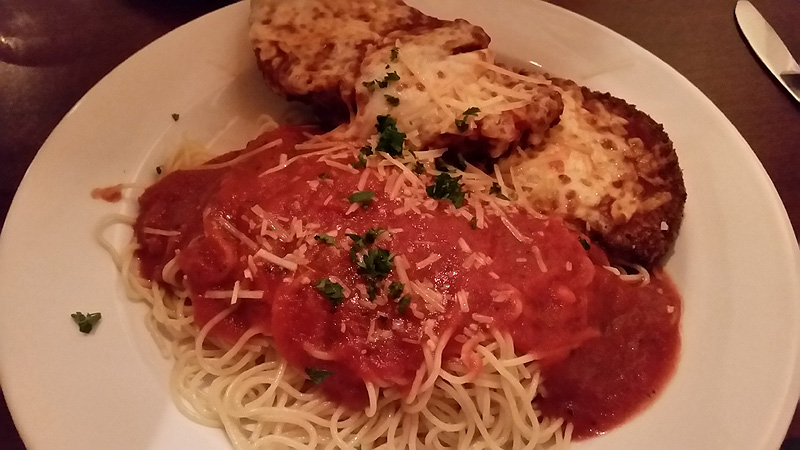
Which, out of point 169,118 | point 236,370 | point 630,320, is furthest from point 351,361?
point 169,118

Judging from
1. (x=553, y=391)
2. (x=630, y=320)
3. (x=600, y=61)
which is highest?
(x=600, y=61)

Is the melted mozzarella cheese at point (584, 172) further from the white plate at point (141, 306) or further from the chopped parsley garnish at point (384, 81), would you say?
the chopped parsley garnish at point (384, 81)

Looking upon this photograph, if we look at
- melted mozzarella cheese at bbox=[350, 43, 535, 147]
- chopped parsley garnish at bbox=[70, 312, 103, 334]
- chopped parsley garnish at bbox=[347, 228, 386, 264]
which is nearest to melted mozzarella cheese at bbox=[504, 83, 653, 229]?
melted mozzarella cheese at bbox=[350, 43, 535, 147]

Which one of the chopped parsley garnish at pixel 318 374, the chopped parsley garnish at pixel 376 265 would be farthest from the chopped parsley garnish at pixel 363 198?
the chopped parsley garnish at pixel 318 374

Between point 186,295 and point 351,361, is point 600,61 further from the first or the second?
point 186,295

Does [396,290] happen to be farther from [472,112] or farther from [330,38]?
[330,38]
